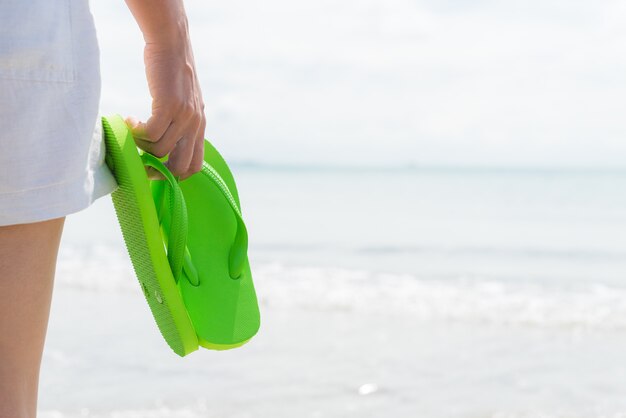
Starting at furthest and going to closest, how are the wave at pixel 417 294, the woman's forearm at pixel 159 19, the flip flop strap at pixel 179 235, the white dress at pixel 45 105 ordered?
the wave at pixel 417 294 < the flip flop strap at pixel 179 235 < the woman's forearm at pixel 159 19 < the white dress at pixel 45 105

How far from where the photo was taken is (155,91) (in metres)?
1.11

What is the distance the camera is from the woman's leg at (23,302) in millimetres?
907

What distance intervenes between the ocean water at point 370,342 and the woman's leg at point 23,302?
6.98 feet

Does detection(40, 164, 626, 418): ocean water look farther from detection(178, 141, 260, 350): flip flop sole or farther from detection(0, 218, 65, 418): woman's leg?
detection(0, 218, 65, 418): woman's leg

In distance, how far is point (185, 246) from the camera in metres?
1.30

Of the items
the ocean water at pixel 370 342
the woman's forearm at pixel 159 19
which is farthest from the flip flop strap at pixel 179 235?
the ocean water at pixel 370 342

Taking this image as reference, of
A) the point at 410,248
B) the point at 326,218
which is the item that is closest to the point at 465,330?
the point at 410,248

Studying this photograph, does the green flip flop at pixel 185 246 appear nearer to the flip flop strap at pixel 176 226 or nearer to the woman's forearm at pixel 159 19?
the flip flop strap at pixel 176 226

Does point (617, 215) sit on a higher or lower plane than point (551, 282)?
lower

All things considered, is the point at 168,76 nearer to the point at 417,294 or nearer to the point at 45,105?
the point at 45,105

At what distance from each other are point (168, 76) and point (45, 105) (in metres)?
0.26

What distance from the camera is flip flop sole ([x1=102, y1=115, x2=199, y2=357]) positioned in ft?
3.62

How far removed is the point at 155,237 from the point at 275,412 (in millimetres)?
2027

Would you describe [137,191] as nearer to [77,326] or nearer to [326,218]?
[77,326]
